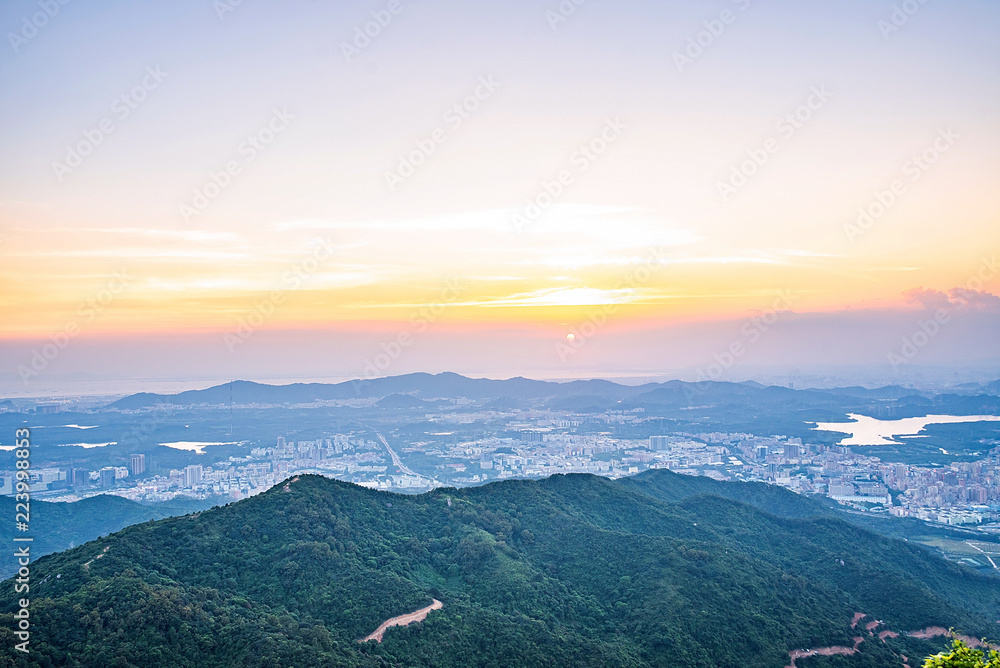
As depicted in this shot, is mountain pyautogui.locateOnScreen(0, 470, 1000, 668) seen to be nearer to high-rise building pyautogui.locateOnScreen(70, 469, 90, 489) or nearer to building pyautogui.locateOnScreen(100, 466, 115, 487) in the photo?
building pyautogui.locateOnScreen(100, 466, 115, 487)

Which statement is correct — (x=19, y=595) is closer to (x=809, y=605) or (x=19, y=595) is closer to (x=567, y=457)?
(x=809, y=605)

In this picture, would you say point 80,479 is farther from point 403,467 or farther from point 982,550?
point 982,550

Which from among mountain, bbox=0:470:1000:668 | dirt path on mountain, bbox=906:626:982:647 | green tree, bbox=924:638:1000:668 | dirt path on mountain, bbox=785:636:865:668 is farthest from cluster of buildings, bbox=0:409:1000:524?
green tree, bbox=924:638:1000:668

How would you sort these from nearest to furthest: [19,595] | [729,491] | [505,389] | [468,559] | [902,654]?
[19,595] < [902,654] < [468,559] < [729,491] < [505,389]

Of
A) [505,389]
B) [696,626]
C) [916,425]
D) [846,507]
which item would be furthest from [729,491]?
[505,389]

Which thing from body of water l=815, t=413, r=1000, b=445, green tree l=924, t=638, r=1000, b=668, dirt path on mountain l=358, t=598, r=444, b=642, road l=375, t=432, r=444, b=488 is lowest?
body of water l=815, t=413, r=1000, b=445

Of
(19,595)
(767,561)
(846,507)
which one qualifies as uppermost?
(19,595)
